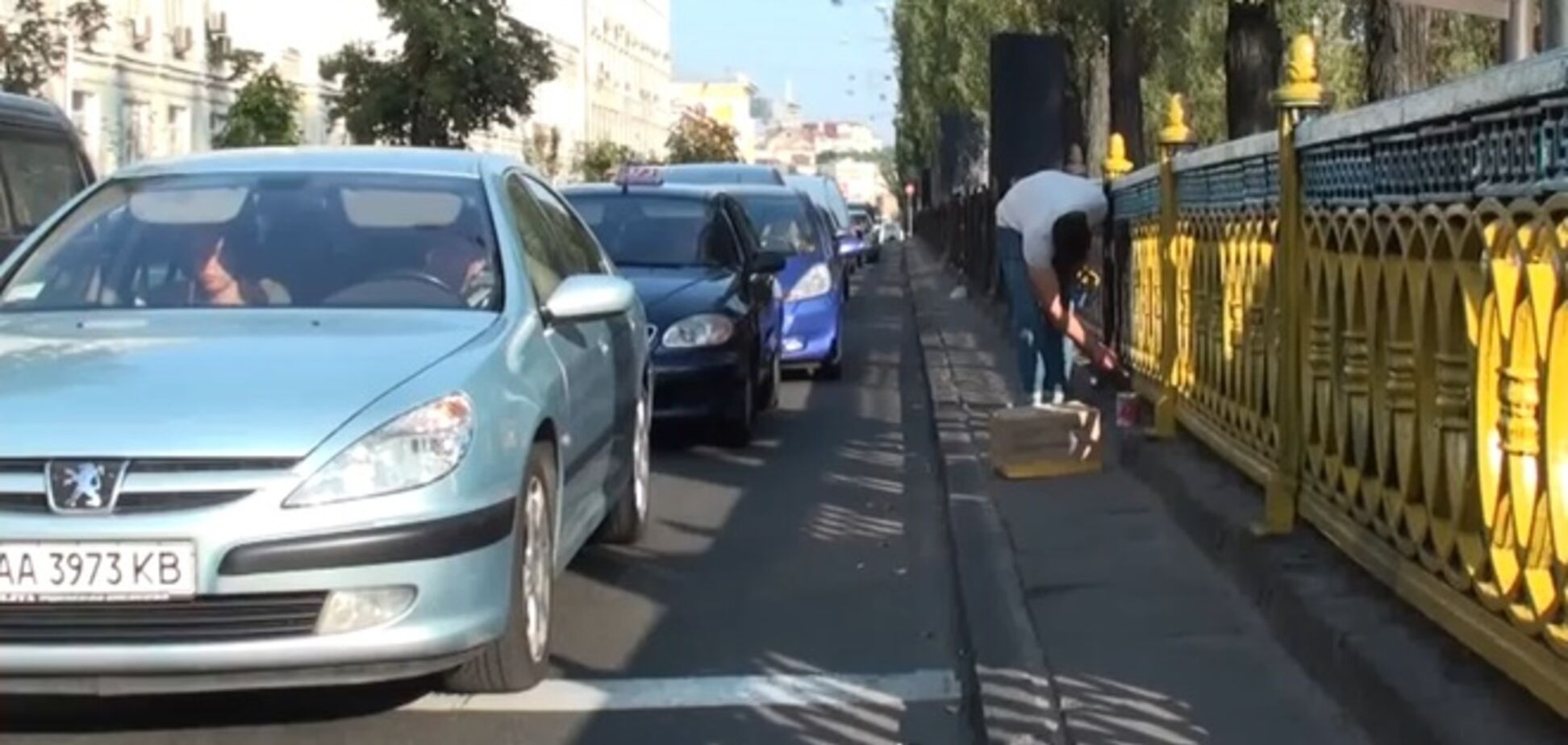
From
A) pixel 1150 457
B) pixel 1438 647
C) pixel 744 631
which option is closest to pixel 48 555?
pixel 744 631

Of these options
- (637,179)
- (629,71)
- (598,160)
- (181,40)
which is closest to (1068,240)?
(637,179)

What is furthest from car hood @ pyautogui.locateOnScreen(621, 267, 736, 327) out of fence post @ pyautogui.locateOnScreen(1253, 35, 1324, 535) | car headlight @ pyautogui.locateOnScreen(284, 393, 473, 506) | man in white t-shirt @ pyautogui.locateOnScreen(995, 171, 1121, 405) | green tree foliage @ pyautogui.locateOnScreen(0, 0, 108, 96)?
green tree foliage @ pyautogui.locateOnScreen(0, 0, 108, 96)

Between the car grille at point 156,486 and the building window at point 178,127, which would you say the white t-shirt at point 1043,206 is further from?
the building window at point 178,127

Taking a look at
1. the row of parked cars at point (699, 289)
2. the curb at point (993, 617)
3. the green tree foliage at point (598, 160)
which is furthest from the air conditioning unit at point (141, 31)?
the curb at point (993, 617)

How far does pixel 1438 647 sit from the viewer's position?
539 centimetres

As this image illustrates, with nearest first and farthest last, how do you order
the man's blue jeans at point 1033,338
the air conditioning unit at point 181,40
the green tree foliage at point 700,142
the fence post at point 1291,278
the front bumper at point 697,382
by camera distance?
the fence post at point 1291,278, the man's blue jeans at point 1033,338, the front bumper at point 697,382, the air conditioning unit at point 181,40, the green tree foliage at point 700,142

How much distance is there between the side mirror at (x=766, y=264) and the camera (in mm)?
13602

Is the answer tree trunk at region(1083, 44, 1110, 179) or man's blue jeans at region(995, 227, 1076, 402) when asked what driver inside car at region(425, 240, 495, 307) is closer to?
man's blue jeans at region(995, 227, 1076, 402)

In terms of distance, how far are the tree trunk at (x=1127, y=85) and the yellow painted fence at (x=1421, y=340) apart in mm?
15230

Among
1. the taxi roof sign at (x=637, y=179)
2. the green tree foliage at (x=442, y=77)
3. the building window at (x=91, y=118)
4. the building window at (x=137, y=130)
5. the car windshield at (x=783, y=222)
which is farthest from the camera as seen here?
the green tree foliage at (x=442, y=77)

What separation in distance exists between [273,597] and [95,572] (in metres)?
0.41

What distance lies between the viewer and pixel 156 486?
215 inches

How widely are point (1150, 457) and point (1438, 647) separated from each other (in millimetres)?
4450

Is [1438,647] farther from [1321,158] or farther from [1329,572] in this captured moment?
[1321,158]
